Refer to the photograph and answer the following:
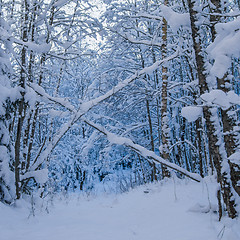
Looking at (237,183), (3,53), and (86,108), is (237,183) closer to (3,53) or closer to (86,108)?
(86,108)

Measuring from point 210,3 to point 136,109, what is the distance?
724cm

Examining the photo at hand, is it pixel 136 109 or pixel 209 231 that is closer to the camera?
pixel 209 231

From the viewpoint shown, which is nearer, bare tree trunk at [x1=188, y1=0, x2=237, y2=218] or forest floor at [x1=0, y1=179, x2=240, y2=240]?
forest floor at [x1=0, y1=179, x2=240, y2=240]

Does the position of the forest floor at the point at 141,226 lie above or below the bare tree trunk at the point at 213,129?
below

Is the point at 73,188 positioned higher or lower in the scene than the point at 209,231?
lower

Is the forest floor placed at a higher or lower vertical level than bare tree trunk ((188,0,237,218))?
lower

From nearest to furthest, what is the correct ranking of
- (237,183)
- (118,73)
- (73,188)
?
(237,183) → (118,73) → (73,188)

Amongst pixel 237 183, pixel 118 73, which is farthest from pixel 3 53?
pixel 118 73

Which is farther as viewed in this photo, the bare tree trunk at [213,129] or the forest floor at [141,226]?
the bare tree trunk at [213,129]

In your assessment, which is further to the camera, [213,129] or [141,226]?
[141,226]

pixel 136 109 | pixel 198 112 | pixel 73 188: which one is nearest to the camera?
pixel 198 112

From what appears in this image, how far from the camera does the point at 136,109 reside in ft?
31.5

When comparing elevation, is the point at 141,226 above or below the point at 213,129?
below

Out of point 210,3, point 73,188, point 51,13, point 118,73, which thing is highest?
point 51,13
